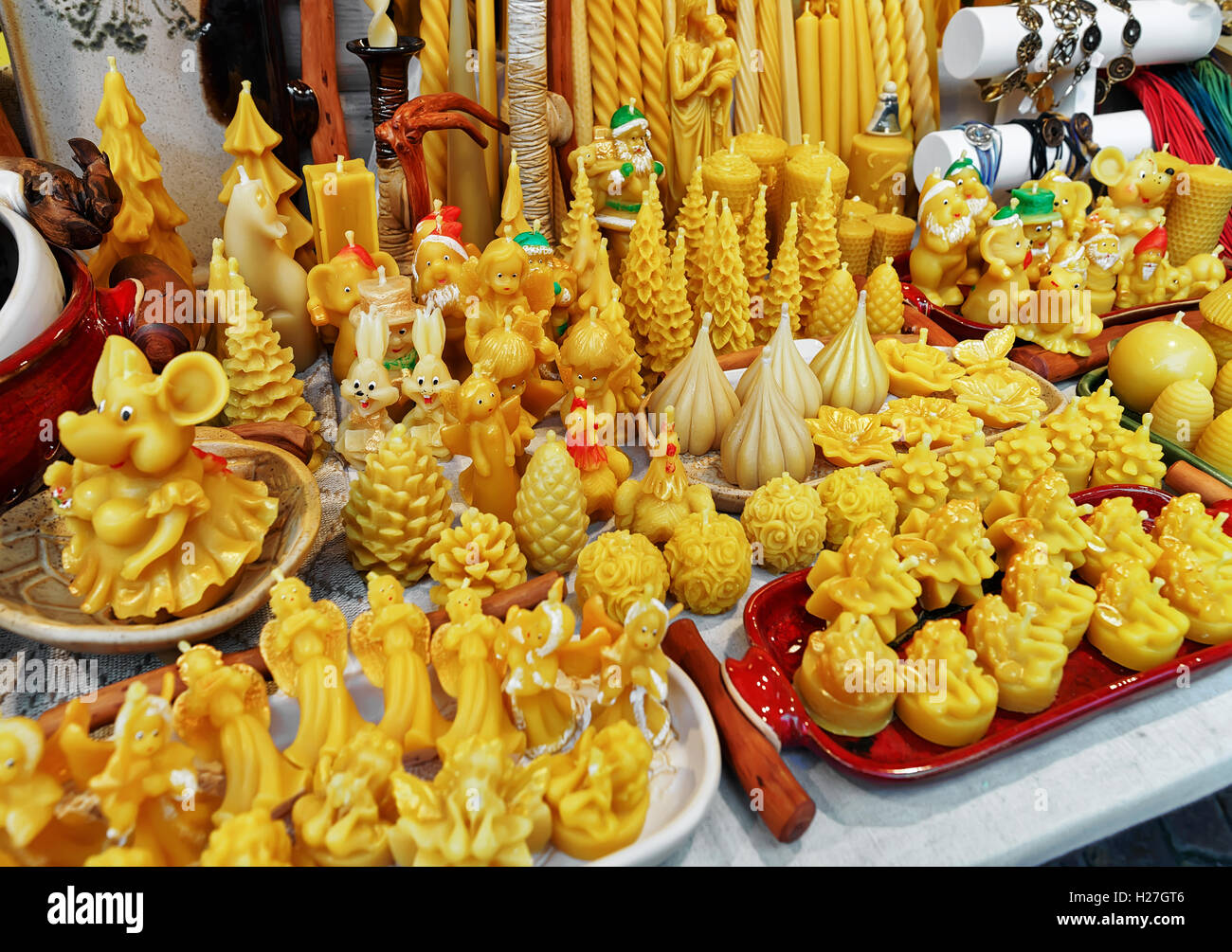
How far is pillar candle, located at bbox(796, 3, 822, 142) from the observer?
7.42 feet

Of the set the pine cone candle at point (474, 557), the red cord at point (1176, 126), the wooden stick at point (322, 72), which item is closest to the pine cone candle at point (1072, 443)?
the pine cone candle at point (474, 557)

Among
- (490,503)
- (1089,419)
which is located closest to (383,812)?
(490,503)

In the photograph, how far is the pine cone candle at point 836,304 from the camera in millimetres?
1893

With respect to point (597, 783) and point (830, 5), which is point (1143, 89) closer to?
point (830, 5)

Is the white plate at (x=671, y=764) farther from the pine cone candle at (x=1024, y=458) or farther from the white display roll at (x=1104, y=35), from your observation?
the white display roll at (x=1104, y=35)

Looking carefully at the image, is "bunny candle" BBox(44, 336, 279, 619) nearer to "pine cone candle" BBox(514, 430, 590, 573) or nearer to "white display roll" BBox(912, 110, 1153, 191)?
"pine cone candle" BBox(514, 430, 590, 573)

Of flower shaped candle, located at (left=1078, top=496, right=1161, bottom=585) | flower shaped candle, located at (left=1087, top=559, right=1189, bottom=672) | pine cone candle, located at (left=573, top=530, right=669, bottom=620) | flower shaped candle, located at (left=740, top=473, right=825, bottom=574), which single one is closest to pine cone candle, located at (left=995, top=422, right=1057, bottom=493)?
flower shaped candle, located at (left=1078, top=496, right=1161, bottom=585)

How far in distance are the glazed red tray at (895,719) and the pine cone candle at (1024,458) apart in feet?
0.99

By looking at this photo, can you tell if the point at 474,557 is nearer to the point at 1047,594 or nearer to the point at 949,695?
the point at 949,695

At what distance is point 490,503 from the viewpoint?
1412 millimetres

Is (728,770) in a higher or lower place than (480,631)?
lower

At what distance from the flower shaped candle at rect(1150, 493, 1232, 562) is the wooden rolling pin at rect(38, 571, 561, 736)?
0.94 meters

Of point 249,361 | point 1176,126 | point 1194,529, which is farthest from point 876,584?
point 1176,126

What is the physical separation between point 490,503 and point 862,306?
2.60 ft
